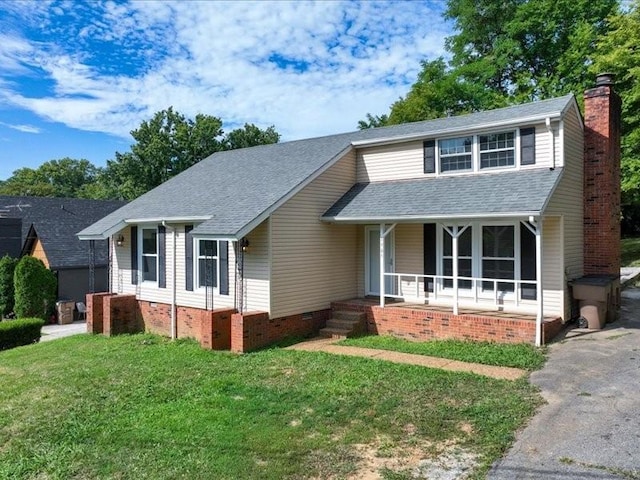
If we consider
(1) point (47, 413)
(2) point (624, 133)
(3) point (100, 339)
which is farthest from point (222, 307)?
(2) point (624, 133)

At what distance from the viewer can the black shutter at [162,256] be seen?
46.6 ft

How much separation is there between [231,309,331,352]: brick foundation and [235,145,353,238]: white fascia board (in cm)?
193

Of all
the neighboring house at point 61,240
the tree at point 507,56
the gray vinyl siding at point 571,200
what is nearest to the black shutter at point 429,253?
the gray vinyl siding at point 571,200

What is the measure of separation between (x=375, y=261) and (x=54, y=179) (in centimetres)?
8219

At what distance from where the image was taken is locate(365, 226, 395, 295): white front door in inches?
531

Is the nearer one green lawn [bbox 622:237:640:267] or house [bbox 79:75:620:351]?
house [bbox 79:75:620:351]

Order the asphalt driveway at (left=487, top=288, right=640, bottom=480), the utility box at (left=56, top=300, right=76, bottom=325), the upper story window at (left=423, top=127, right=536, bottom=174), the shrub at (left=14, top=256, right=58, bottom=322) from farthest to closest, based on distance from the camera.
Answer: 1. the utility box at (left=56, top=300, right=76, bottom=325)
2. the shrub at (left=14, top=256, right=58, bottom=322)
3. the upper story window at (left=423, top=127, right=536, bottom=174)
4. the asphalt driveway at (left=487, top=288, right=640, bottom=480)

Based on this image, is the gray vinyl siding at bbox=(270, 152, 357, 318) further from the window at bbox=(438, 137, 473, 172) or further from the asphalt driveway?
the asphalt driveway

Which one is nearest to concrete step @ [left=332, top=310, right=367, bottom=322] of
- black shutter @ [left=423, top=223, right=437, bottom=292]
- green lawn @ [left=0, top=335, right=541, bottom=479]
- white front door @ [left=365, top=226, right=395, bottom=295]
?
white front door @ [left=365, top=226, right=395, bottom=295]

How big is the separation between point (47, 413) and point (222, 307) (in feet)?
17.9

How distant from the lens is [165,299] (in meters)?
14.1

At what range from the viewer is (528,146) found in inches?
457

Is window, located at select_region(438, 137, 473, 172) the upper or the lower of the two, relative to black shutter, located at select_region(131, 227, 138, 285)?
upper

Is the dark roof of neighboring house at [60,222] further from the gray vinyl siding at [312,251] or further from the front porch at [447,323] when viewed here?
the front porch at [447,323]
